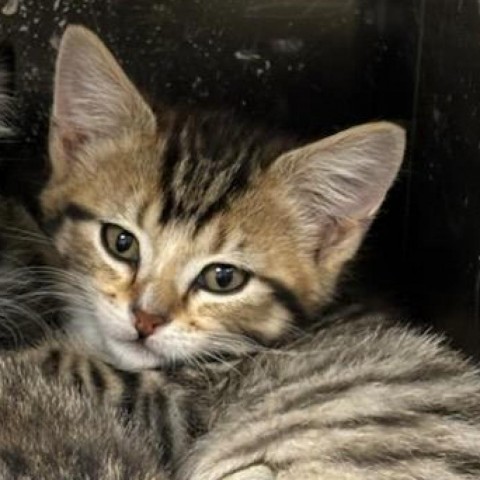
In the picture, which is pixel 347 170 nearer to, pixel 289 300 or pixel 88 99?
pixel 289 300

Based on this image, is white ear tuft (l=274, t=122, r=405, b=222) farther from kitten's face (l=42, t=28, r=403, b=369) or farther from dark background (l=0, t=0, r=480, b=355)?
dark background (l=0, t=0, r=480, b=355)

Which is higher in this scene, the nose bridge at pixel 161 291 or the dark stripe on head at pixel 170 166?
the dark stripe on head at pixel 170 166

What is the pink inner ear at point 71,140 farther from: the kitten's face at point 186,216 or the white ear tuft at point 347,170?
the white ear tuft at point 347,170

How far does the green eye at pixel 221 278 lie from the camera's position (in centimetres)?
169

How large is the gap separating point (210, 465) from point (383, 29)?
0.98 metres

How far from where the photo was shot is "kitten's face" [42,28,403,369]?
66.0 inches

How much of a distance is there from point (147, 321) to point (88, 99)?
0.38 metres

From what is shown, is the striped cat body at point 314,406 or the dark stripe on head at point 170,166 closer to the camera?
the striped cat body at point 314,406

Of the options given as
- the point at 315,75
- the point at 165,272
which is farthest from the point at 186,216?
the point at 315,75

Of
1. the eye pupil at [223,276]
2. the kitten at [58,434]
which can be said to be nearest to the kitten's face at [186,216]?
the eye pupil at [223,276]

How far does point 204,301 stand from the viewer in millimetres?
1681

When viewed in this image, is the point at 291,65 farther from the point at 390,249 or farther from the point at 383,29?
the point at 390,249

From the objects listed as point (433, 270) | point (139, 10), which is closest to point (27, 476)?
point (433, 270)

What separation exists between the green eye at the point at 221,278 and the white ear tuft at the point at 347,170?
0.16 metres
